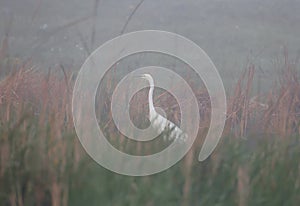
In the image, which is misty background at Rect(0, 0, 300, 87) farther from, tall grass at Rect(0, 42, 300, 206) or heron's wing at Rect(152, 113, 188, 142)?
tall grass at Rect(0, 42, 300, 206)

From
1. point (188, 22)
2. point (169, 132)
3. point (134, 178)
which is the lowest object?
point (134, 178)

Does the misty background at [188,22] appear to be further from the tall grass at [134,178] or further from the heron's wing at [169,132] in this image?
the tall grass at [134,178]

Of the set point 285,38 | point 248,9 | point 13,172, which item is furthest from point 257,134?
point 248,9

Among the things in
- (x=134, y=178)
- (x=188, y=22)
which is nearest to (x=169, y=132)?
(x=134, y=178)

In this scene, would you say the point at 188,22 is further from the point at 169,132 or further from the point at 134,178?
the point at 134,178

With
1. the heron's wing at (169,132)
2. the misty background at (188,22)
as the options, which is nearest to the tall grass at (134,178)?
the heron's wing at (169,132)

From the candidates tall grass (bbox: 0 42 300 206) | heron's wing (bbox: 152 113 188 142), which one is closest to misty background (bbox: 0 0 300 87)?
heron's wing (bbox: 152 113 188 142)

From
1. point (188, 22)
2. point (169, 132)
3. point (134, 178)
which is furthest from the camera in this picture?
point (188, 22)

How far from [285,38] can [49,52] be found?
2.51 metres

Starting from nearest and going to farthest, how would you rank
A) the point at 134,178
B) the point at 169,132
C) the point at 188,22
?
the point at 134,178 → the point at 169,132 → the point at 188,22

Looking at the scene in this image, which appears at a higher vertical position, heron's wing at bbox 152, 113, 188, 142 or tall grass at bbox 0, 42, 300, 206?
heron's wing at bbox 152, 113, 188, 142

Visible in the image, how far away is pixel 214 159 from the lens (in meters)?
1.60

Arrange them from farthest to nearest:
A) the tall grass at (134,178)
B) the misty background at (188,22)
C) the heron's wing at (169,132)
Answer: the misty background at (188,22)
the heron's wing at (169,132)
the tall grass at (134,178)

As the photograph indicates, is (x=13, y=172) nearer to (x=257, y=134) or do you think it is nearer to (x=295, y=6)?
(x=257, y=134)
